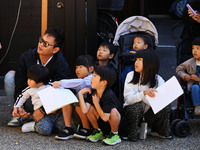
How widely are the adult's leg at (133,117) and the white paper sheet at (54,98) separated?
0.61 meters

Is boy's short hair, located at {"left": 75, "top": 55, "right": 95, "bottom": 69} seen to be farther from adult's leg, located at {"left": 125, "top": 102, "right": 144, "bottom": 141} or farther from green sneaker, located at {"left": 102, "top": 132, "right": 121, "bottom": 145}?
green sneaker, located at {"left": 102, "top": 132, "right": 121, "bottom": 145}

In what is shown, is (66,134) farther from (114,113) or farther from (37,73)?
(37,73)

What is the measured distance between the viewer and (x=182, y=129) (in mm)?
4832

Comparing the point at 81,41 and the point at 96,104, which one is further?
the point at 81,41

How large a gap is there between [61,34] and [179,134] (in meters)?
1.84

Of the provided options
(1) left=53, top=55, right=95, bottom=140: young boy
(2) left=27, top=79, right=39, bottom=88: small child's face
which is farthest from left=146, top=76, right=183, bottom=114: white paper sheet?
(2) left=27, top=79, right=39, bottom=88: small child's face

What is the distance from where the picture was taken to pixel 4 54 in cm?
648

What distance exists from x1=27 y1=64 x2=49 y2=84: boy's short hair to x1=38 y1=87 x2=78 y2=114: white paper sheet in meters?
0.22

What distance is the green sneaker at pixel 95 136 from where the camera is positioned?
4641mm

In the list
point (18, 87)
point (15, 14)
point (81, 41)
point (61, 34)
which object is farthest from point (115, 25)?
point (18, 87)

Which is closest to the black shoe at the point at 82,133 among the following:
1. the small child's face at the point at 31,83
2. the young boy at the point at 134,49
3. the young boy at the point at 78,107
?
the young boy at the point at 78,107

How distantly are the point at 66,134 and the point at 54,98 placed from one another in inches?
18.9

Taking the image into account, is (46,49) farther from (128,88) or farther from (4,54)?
(4,54)

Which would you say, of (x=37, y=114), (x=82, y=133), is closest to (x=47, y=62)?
(x=37, y=114)
